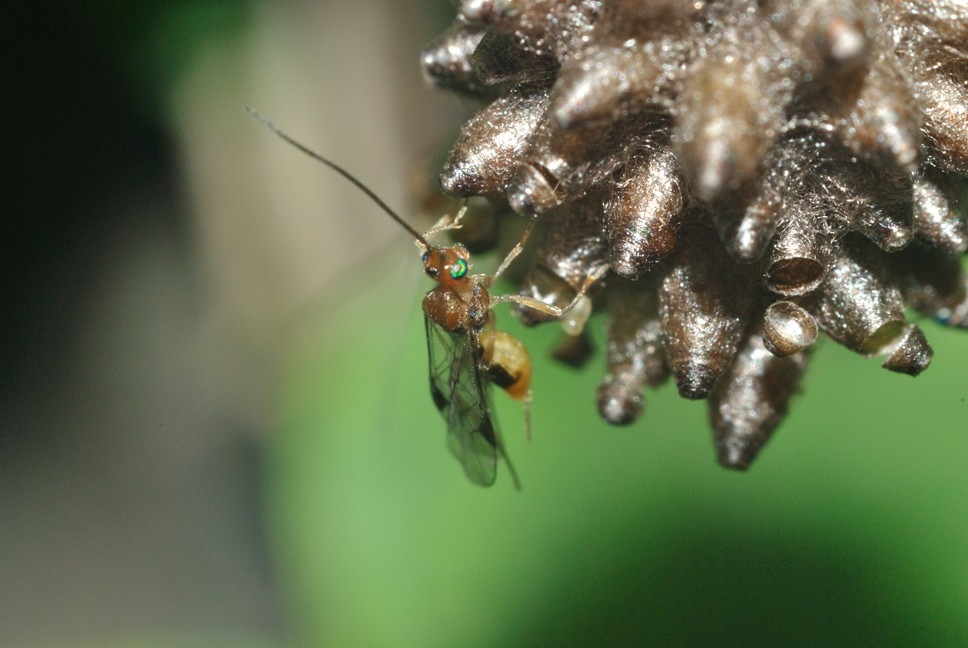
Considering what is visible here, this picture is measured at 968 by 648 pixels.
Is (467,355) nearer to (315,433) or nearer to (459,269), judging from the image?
(459,269)

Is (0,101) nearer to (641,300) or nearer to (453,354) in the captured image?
(453,354)

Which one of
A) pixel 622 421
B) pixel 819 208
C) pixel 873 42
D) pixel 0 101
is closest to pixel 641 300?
pixel 622 421

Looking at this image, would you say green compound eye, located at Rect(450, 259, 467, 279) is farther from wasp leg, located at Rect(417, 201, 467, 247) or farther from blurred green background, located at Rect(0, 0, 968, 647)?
blurred green background, located at Rect(0, 0, 968, 647)

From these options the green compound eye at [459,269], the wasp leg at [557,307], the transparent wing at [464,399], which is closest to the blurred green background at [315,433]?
the transparent wing at [464,399]

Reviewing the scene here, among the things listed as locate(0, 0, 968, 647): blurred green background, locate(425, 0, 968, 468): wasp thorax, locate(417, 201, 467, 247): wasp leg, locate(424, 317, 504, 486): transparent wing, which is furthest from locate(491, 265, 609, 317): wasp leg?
locate(0, 0, 968, 647): blurred green background

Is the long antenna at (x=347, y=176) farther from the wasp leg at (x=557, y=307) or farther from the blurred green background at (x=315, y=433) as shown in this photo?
the blurred green background at (x=315, y=433)

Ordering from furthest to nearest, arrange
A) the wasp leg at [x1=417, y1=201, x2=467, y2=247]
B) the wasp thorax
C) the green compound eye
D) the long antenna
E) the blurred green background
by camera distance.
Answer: the blurred green background → the green compound eye → the wasp leg at [x1=417, y1=201, x2=467, y2=247] → the long antenna → the wasp thorax
